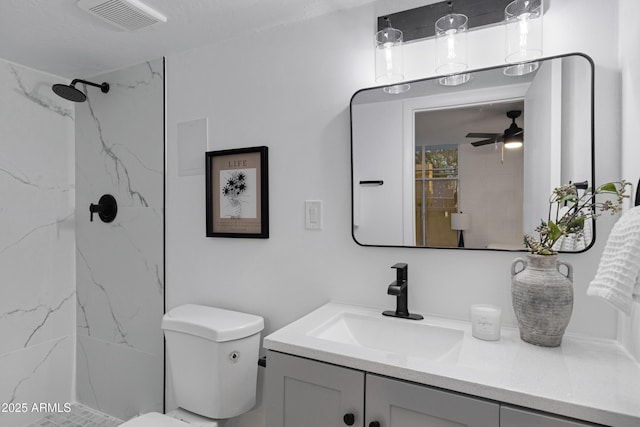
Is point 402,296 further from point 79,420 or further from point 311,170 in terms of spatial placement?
point 79,420

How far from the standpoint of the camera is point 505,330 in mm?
1207

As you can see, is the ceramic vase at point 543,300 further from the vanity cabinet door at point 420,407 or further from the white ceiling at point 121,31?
the white ceiling at point 121,31

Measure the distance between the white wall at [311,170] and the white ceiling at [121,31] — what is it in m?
0.07

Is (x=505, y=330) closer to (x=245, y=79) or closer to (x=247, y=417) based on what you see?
(x=247, y=417)

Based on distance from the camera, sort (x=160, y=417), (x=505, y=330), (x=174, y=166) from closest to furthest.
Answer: (x=505, y=330) → (x=160, y=417) → (x=174, y=166)

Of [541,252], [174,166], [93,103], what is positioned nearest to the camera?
[541,252]

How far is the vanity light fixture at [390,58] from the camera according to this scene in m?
1.39

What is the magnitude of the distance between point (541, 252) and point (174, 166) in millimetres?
1724

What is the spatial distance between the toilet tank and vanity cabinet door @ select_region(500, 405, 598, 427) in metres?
1.03

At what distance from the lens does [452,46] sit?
130cm

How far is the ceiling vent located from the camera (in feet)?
4.69

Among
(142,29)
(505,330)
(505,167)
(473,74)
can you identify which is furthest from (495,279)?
(142,29)

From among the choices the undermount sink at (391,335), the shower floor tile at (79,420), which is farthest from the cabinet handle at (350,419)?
the shower floor tile at (79,420)

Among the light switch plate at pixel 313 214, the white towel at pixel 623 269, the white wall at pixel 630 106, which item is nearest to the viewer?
the white towel at pixel 623 269
